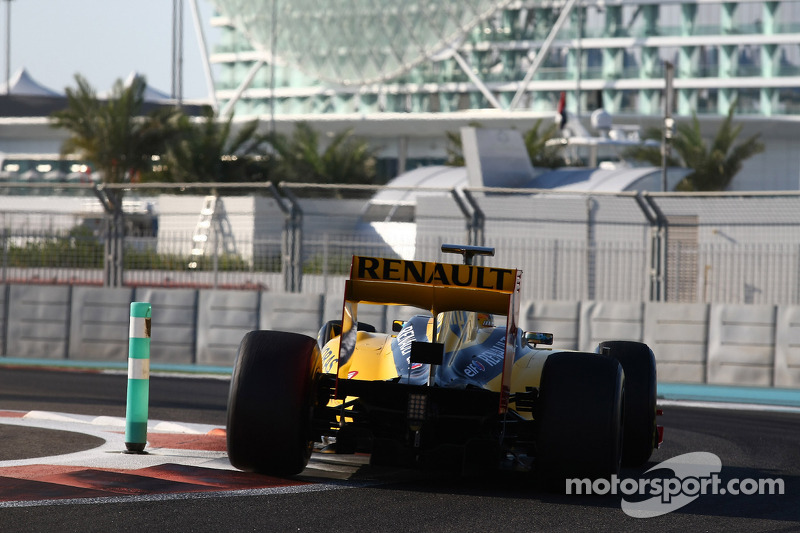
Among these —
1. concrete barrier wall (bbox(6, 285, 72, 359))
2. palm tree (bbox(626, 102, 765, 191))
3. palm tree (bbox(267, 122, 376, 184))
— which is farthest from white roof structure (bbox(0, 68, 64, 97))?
concrete barrier wall (bbox(6, 285, 72, 359))

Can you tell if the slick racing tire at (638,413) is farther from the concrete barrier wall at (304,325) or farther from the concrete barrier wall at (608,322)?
the concrete barrier wall at (608,322)

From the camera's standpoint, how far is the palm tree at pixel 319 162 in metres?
52.9

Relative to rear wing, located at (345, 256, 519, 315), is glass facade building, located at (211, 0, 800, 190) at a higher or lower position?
higher

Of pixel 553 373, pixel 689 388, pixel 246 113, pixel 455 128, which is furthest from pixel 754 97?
pixel 553 373

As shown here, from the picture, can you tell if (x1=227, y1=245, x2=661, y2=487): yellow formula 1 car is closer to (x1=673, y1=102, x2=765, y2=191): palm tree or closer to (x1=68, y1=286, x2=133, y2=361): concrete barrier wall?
(x1=68, y1=286, x2=133, y2=361): concrete barrier wall

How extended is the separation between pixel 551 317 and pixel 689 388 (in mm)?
2058

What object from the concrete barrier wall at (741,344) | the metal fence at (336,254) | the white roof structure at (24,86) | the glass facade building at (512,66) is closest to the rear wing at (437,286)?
the metal fence at (336,254)

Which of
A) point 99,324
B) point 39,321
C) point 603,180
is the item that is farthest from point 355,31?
point 99,324

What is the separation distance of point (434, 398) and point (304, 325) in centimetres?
1011

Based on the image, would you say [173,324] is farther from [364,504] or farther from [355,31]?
[355,31]

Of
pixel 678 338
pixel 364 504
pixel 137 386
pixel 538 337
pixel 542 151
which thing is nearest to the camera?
pixel 364 504

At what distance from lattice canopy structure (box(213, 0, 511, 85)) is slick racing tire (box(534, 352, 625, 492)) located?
2650 inches

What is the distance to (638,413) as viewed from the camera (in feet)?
26.7

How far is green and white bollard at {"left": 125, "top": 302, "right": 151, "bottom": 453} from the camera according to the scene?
25.1ft
